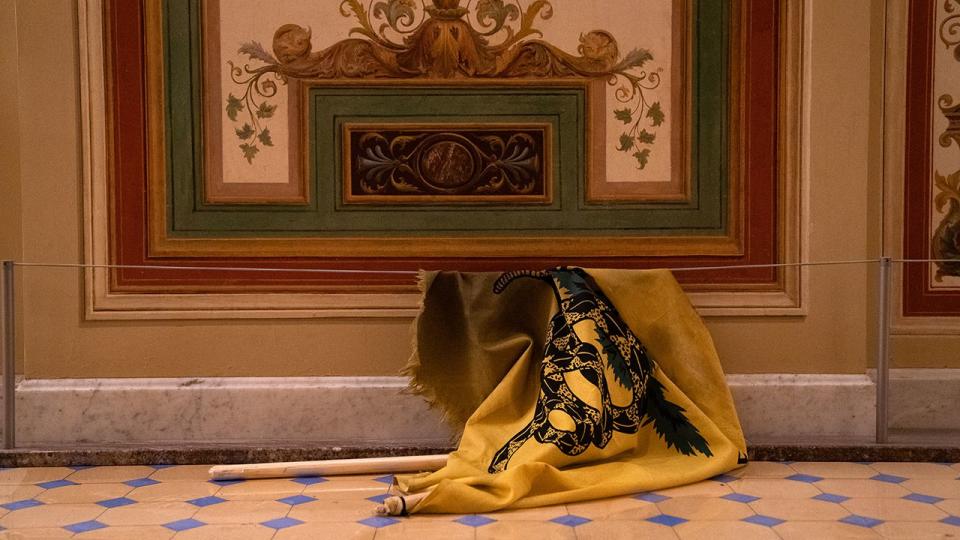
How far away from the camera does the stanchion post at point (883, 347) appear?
3.67 metres

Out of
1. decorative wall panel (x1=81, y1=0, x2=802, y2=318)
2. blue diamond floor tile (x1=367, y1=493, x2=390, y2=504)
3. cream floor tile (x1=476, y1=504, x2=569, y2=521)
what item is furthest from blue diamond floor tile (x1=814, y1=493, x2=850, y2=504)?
blue diamond floor tile (x1=367, y1=493, x2=390, y2=504)

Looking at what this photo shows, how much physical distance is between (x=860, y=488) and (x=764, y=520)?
22.6 inches

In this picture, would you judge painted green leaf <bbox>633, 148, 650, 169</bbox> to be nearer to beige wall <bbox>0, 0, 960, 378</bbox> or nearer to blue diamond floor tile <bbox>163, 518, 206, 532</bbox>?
beige wall <bbox>0, 0, 960, 378</bbox>

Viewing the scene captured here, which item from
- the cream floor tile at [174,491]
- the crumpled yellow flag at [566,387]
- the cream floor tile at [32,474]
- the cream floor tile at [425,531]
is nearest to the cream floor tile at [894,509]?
the crumpled yellow flag at [566,387]

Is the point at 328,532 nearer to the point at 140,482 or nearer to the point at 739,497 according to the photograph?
the point at 140,482

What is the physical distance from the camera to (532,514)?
2.90m

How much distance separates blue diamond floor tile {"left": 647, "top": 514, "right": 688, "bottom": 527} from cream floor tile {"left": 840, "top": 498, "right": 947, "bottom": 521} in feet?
1.78

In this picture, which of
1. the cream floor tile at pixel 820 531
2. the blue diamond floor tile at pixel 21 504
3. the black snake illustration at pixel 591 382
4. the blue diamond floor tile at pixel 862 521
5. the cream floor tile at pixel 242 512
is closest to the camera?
the cream floor tile at pixel 820 531

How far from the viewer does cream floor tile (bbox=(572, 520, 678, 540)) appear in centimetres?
266

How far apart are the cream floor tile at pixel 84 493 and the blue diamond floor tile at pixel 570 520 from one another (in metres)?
1.43

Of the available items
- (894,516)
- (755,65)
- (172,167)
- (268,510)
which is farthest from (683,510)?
(172,167)

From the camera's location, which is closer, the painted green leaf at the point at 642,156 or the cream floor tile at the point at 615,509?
the cream floor tile at the point at 615,509

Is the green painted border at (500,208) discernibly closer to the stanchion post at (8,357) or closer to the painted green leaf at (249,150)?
the painted green leaf at (249,150)

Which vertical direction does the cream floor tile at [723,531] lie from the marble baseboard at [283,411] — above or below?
below
